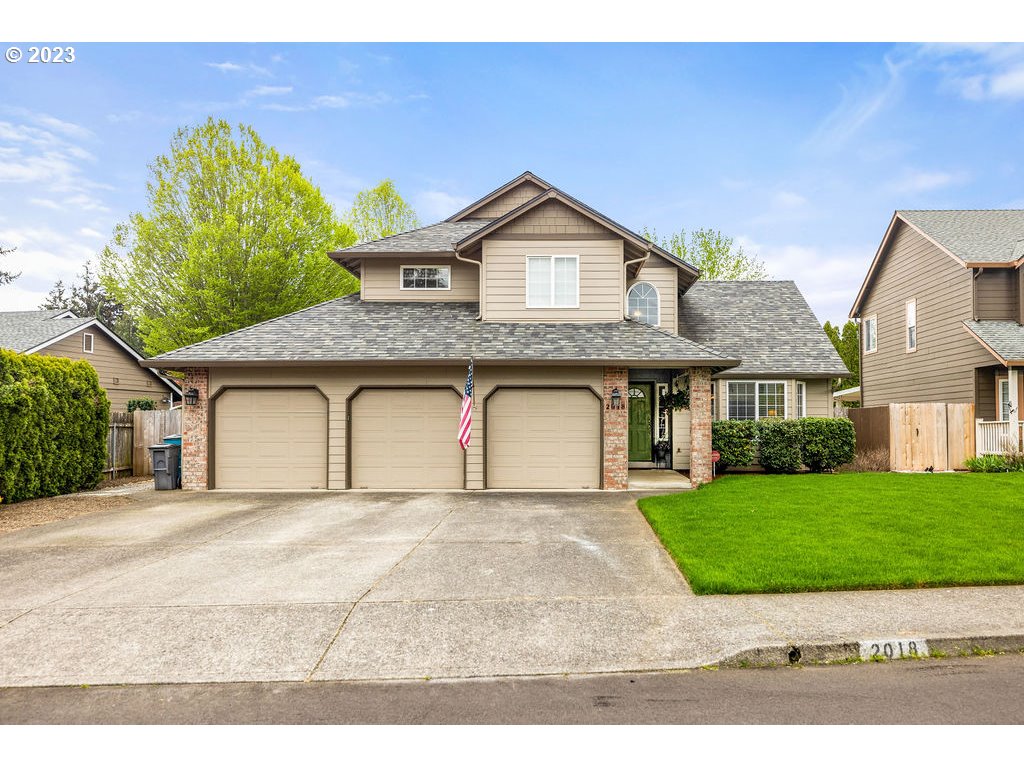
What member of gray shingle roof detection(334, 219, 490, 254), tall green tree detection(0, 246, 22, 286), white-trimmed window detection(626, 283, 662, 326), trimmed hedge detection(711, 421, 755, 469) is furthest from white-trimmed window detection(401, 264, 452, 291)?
tall green tree detection(0, 246, 22, 286)

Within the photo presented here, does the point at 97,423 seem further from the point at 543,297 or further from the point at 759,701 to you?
the point at 759,701

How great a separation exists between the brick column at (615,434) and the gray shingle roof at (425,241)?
566 centimetres

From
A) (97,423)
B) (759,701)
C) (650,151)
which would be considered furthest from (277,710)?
(650,151)

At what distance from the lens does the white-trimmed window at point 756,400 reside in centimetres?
1649

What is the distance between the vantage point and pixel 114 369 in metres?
24.5

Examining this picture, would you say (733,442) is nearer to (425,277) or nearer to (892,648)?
(425,277)

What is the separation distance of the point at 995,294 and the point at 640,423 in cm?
1116

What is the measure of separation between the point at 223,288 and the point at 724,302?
60.6ft

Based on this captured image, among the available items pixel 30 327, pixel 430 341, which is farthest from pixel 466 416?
pixel 30 327

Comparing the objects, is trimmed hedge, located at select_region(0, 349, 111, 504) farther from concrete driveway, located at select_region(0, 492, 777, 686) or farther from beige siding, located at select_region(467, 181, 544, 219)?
beige siding, located at select_region(467, 181, 544, 219)

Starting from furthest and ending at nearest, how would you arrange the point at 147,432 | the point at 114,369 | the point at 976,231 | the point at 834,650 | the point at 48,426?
the point at 114,369 < the point at 976,231 < the point at 147,432 < the point at 48,426 < the point at 834,650

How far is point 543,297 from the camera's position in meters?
14.3

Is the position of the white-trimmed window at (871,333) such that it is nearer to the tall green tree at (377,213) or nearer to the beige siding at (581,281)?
the beige siding at (581,281)

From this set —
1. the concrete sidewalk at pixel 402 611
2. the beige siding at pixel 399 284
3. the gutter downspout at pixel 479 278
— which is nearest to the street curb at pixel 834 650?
the concrete sidewalk at pixel 402 611
